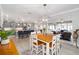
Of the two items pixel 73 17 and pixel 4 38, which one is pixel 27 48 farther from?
pixel 73 17

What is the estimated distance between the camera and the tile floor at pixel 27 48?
196 centimetres

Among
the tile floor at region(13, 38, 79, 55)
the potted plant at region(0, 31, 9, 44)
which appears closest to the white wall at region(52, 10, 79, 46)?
the tile floor at region(13, 38, 79, 55)

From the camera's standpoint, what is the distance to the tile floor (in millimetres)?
1957

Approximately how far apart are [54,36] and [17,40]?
0.75 metres

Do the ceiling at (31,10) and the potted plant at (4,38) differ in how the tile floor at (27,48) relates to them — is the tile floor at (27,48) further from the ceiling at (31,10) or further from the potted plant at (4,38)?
the ceiling at (31,10)

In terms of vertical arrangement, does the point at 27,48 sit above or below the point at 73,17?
below

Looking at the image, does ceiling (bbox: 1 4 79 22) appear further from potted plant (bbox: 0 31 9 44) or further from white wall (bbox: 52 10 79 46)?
potted plant (bbox: 0 31 9 44)

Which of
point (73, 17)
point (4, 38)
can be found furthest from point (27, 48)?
point (73, 17)

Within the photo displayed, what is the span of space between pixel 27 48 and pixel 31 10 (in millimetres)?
765

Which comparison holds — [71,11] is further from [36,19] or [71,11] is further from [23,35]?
[23,35]

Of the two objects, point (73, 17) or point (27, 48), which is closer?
point (73, 17)

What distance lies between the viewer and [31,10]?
6.39 ft

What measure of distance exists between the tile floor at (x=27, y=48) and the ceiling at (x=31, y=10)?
0.44 meters
